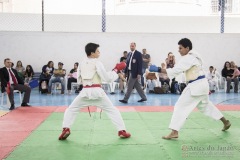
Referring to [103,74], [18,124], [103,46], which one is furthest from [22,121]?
[103,46]

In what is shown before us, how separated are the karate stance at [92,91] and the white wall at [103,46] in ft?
29.0

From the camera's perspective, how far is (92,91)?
4.41m

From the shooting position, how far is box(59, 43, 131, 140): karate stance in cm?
442

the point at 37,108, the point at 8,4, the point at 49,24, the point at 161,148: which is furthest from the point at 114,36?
the point at 161,148

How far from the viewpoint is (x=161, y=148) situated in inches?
159

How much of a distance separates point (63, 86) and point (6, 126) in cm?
585

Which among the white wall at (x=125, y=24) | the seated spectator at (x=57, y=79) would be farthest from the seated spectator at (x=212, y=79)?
the seated spectator at (x=57, y=79)

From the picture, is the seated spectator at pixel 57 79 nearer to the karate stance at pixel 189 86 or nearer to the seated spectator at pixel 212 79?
the seated spectator at pixel 212 79

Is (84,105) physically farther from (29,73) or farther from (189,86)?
(29,73)

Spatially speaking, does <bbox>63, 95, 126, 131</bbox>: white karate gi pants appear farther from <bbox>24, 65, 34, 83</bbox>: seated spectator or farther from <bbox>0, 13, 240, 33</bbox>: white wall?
<bbox>0, 13, 240, 33</bbox>: white wall

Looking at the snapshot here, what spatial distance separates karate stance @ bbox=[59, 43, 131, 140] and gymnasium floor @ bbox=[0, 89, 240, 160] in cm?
28

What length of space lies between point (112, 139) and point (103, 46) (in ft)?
30.0

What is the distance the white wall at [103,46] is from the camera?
13.1m

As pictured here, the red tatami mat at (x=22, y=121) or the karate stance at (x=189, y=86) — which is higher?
the karate stance at (x=189, y=86)
